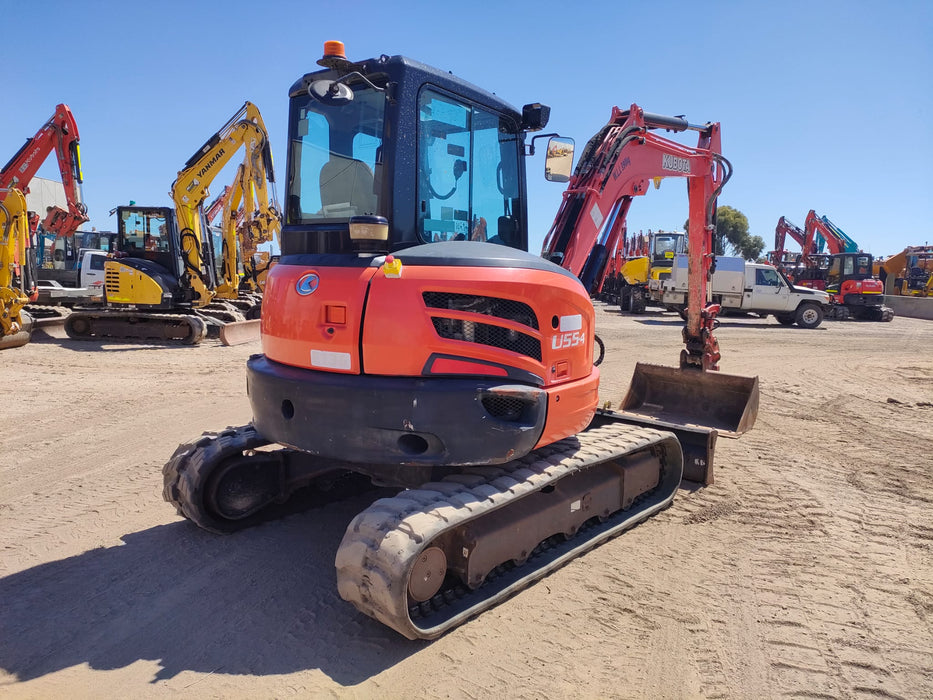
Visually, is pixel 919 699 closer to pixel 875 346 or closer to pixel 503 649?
pixel 503 649

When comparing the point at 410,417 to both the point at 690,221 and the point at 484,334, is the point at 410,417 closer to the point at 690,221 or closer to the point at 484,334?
the point at 484,334

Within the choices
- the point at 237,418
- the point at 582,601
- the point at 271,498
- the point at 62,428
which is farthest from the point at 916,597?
the point at 62,428

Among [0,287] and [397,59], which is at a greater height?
[397,59]

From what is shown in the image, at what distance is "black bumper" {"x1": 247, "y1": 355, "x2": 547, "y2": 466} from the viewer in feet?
10.7

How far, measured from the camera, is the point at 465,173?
13.3 ft

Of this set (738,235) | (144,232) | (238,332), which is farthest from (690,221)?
(738,235)

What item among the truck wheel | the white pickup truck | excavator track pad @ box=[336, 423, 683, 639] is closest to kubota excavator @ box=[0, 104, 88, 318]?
excavator track pad @ box=[336, 423, 683, 639]

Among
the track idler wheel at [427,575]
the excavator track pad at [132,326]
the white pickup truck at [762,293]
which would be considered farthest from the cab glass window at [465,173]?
the white pickup truck at [762,293]

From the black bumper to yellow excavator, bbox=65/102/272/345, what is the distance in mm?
11153

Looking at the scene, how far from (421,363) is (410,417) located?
11.2 inches

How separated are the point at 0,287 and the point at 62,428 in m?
7.43

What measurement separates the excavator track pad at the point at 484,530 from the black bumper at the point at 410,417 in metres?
0.23

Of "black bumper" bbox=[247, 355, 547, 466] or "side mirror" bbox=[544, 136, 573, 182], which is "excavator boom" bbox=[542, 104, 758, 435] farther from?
"black bumper" bbox=[247, 355, 547, 466]

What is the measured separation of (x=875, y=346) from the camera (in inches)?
643
